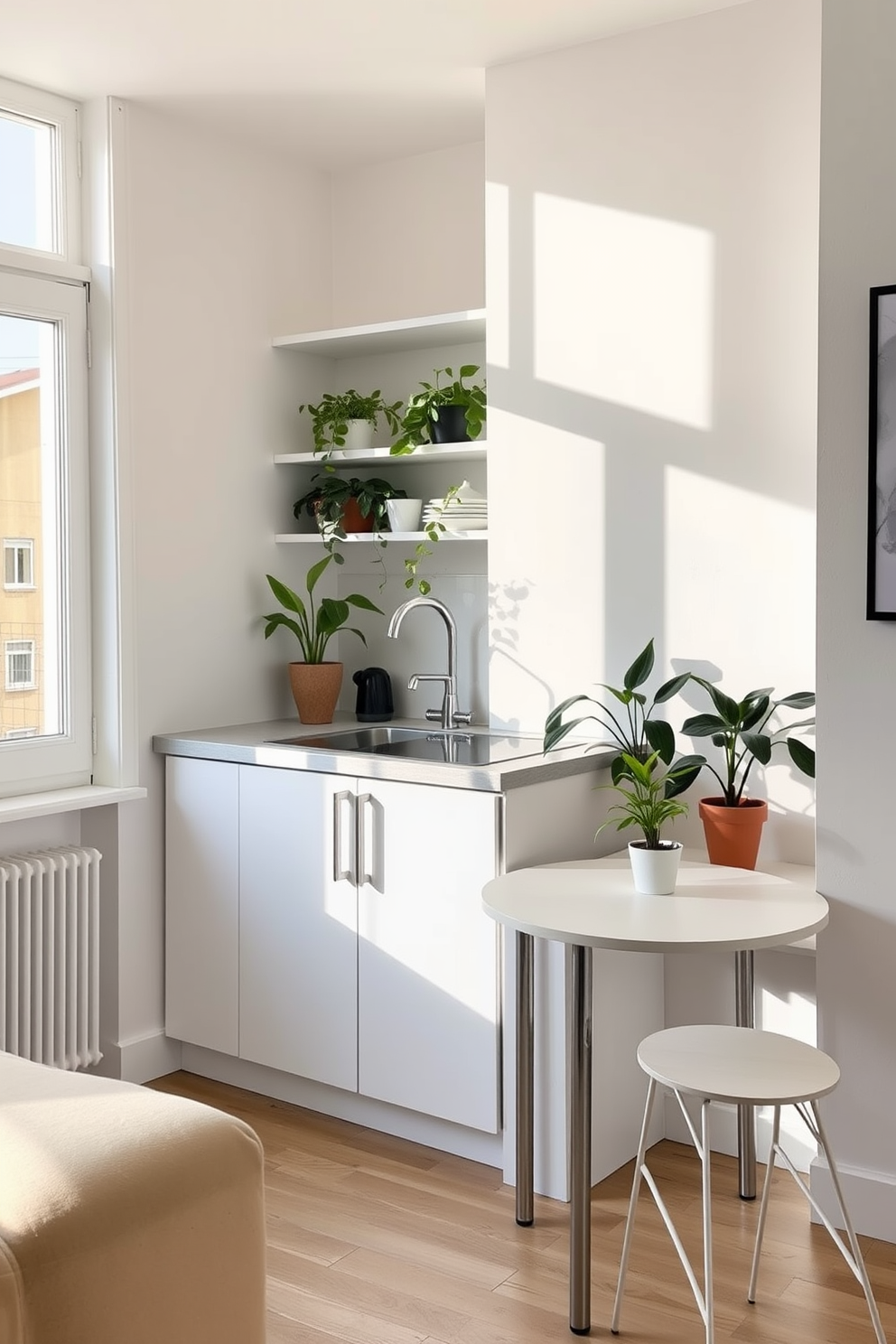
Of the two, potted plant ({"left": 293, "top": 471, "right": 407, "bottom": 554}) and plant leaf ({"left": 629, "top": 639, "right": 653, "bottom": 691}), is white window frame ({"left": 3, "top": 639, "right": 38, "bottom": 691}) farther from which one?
plant leaf ({"left": 629, "top": 639, "right": 653, "bottom": 691})

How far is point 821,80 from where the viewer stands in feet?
7.93

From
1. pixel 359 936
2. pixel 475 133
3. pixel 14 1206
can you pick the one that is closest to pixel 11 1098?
pixel 14 1206

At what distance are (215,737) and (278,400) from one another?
3.55 ft

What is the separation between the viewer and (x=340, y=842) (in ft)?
9.84

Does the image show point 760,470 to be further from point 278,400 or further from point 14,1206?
point 14,1206

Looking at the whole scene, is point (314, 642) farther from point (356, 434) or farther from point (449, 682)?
point (356, 434)

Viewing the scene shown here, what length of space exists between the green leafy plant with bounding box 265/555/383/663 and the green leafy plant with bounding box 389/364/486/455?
17.0 inches

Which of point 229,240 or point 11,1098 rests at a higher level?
point 229,240

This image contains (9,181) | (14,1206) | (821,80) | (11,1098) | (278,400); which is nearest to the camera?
(14,1206)

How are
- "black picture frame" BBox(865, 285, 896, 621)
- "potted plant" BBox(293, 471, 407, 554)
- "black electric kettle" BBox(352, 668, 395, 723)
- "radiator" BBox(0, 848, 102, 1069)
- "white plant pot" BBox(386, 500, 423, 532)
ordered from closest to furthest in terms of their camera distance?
"black picture frame" BBox(865, 285, 896, 621), "radiator" BBox(0, 848, 102, 1069), "white plant pot" BBox(386, 500, 423, 532), "potted plant" BBox(293, 471, 407, 554), "black electric kettle" BBox(352, 668, 395, 723)

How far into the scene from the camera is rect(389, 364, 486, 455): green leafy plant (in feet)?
11.1

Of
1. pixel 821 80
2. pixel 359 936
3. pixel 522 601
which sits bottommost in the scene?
pixel 359 936

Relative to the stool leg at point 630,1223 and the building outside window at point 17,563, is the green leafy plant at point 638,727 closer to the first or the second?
the stool leg at point 630,1223

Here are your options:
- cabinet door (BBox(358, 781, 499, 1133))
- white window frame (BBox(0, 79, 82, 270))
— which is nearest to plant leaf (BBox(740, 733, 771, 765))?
cabinet door (BBox(358, 781, 499, 1133))
